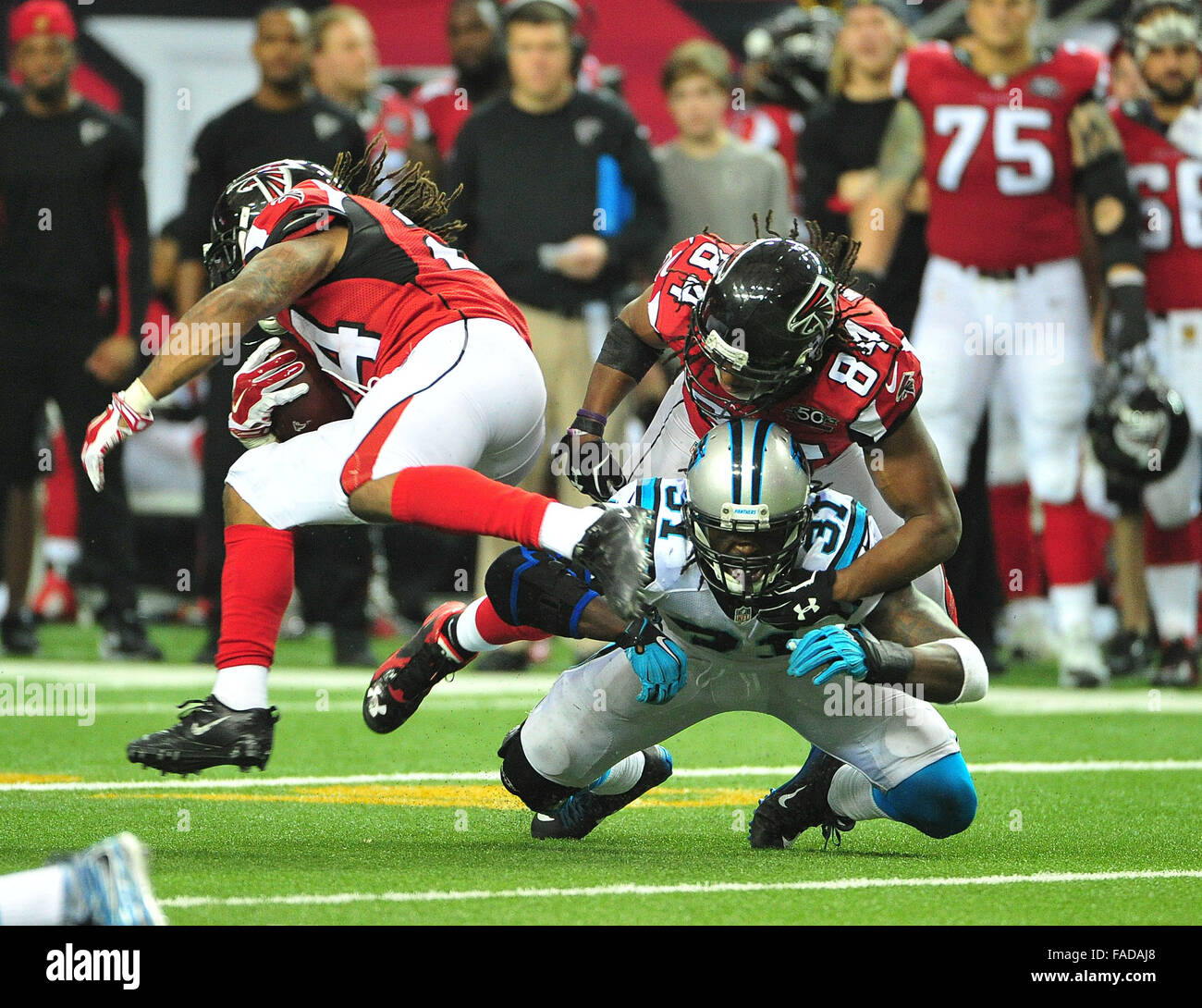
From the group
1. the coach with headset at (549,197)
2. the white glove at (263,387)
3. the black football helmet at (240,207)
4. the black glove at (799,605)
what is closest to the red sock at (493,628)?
the black glove at (799,605)

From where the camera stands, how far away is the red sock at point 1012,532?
8.23 meters

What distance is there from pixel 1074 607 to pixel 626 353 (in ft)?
11.0

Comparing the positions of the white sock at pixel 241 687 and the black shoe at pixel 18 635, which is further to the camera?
the black shoe at pixel 18 635

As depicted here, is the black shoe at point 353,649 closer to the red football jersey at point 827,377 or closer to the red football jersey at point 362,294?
the red football jersey at point 362,294

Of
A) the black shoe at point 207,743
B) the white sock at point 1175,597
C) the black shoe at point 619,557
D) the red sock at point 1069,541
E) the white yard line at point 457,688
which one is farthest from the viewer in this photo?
the white sock at point 1175,597

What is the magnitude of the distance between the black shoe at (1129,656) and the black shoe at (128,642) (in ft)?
13.1

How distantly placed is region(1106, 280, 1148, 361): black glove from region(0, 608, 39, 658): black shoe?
460 centimetres

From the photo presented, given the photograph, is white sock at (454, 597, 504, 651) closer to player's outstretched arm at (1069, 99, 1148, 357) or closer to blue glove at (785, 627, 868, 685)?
blue glove at (785, 627, 868, 685)

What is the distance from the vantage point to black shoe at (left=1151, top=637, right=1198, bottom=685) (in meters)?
7.73

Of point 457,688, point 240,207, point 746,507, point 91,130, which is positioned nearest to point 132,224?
point 91,130

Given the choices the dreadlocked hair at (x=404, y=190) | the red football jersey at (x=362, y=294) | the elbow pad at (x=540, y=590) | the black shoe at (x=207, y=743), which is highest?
the dreadlocked hair at (x=404, y=190)
